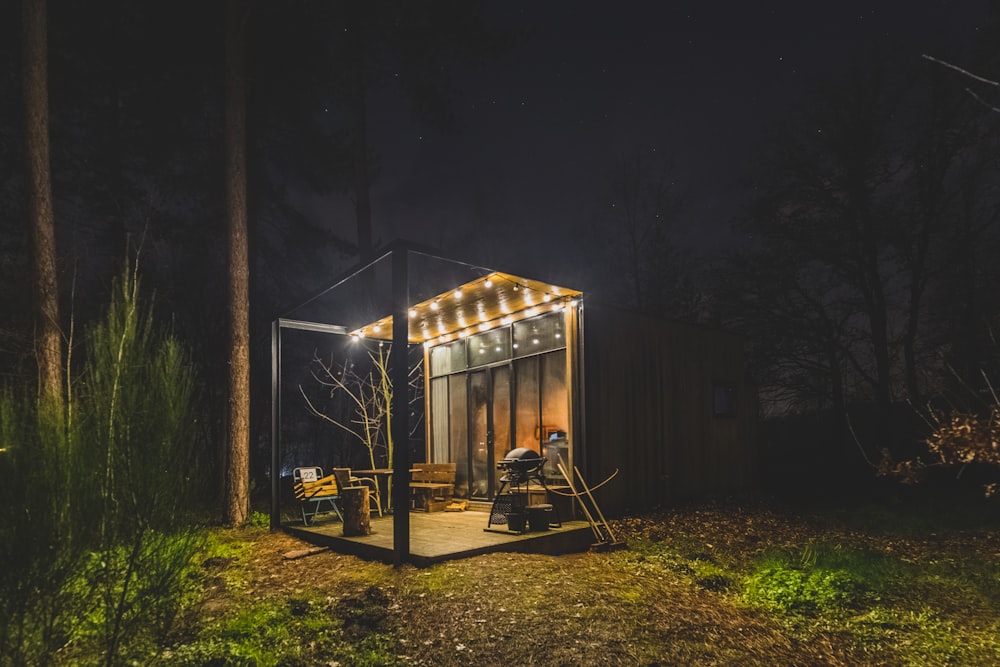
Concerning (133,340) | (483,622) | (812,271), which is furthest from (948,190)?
(133,340)

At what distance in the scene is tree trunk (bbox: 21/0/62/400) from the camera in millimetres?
7387

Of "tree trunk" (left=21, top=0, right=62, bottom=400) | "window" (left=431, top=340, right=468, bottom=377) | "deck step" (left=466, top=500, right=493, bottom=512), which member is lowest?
"deck step" (left=466, top=500, right=493, bottom=512)

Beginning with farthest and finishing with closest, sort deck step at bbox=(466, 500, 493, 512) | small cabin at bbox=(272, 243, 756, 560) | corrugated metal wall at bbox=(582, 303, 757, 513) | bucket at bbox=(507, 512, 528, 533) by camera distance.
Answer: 1. deck step at bbox=(466, 500, 493, 512)
2. corrugated metal wall at bbox=(582, 303, 757, 513)
3. small cabin at bbox=(272, 243, 756, 560)
4. bucket at bbox=(507, 512, 528, 533)

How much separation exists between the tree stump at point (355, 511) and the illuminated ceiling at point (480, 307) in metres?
2.69

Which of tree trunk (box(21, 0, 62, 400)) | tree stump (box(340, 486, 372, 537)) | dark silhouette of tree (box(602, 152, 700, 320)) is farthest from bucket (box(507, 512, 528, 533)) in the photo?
dark silhouette of tree (box(602, 152, 700, 320))

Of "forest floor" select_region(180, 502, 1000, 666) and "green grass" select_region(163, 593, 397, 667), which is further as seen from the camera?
"forest floor" select_region(180, 502, 1000, 666)

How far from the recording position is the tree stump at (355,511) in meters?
6.88

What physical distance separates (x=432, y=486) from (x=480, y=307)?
9.59 ft

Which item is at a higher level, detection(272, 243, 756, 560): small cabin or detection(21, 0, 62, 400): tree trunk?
detection(21, 0, 62, 400): tree trunk

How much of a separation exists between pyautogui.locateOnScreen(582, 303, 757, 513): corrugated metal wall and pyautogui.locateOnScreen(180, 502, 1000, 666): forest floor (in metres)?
1.57

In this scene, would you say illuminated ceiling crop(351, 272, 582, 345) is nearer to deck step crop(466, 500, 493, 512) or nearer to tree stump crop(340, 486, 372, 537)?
tree stump crop(340, 486, 372, 537)

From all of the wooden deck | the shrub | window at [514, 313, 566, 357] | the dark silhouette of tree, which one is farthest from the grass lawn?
the dark silhouette of tree

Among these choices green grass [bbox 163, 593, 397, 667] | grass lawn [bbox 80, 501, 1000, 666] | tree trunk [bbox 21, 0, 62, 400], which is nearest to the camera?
green grass [bbox 163, 593, 397, 667]

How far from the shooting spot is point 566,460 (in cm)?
837
